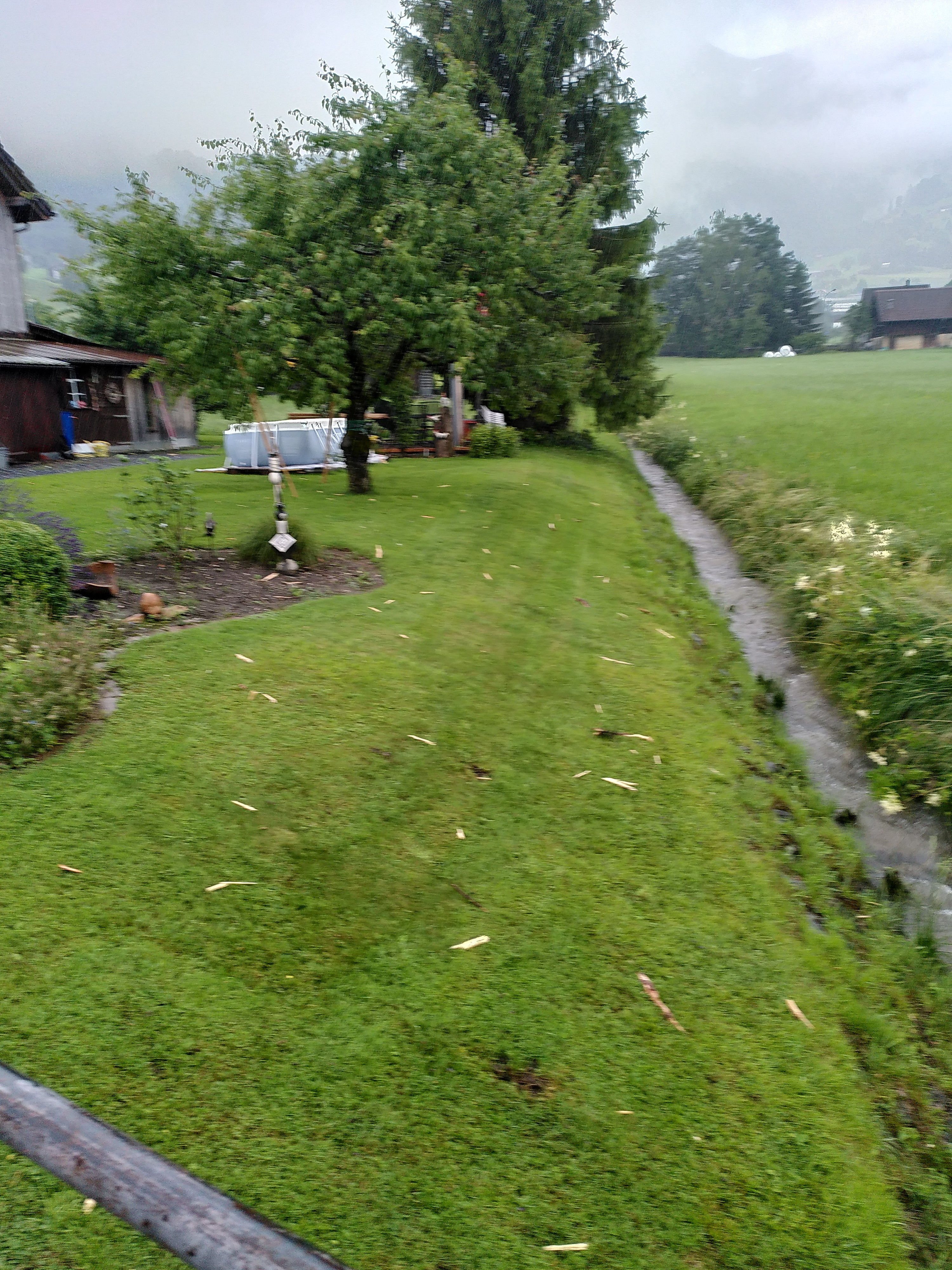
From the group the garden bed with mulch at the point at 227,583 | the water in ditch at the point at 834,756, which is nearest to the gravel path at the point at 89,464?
the garden bed with mulch at the point at 227,583

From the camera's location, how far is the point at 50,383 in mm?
24531

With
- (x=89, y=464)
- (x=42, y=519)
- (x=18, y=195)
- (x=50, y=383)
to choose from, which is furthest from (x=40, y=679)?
(x=18, y=195)

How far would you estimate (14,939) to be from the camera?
13.5ft

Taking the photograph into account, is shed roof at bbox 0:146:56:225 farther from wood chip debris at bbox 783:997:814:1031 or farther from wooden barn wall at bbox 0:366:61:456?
wood chip debris at bbox 783:997:814:1031

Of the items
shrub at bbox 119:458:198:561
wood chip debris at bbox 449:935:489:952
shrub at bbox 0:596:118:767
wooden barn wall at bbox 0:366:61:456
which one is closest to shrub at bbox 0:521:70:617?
shrub at bbox 0:596:118:767

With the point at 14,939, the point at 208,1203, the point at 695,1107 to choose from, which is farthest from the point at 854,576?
the point at 208,1203

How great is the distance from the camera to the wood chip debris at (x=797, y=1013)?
454 centimetres

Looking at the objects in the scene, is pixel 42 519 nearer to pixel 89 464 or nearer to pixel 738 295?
pixel 89 464

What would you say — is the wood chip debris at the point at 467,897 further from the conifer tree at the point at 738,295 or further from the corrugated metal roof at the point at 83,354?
the conifer tree at the point at 738,295

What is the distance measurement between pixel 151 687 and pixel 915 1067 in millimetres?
5697

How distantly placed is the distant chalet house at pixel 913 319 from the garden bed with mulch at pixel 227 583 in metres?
84.7

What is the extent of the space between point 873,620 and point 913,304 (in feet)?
288

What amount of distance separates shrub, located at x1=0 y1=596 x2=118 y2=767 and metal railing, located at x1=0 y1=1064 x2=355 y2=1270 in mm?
3842

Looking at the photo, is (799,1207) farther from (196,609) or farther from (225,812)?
(196,609)
